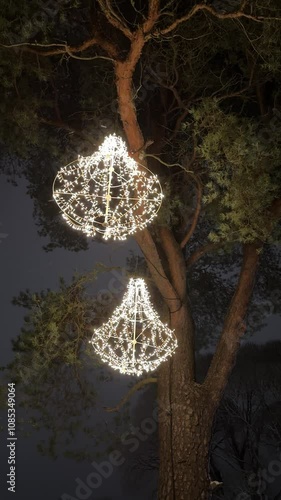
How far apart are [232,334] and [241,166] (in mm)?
1630

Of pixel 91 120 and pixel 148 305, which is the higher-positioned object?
pixel 91 120

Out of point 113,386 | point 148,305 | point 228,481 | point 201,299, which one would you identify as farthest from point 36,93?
point 113,386

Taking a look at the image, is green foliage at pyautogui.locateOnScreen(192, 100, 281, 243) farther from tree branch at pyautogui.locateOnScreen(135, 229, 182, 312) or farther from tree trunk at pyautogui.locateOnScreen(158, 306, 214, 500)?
tree trunk at pyautogui.locateOnScreen(158, 306, 214, 500)

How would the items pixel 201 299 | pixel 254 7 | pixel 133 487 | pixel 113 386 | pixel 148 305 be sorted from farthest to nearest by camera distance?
1. pixel 113 386
2. pixel 133 487
3. pixel 201 299
4. pixel 254 7
5. pixel 148 305

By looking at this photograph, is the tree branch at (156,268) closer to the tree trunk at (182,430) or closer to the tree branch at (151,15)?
the tree trunk at (182,430)

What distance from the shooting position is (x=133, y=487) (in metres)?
16.9

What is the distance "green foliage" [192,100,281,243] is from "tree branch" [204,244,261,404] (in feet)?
1.26

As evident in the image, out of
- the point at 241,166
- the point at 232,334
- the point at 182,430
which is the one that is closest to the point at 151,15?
the point at 241,166

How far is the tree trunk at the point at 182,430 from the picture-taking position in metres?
5.12

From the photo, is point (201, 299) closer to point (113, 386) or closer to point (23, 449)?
point (113, 386)

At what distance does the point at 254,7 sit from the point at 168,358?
334 centimetres

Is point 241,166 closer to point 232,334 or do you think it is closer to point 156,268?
point 156,268

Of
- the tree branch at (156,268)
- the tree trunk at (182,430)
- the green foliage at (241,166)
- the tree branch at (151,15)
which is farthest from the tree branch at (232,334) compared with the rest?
the tree branch at (151,15)

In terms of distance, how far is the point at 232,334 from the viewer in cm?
553
